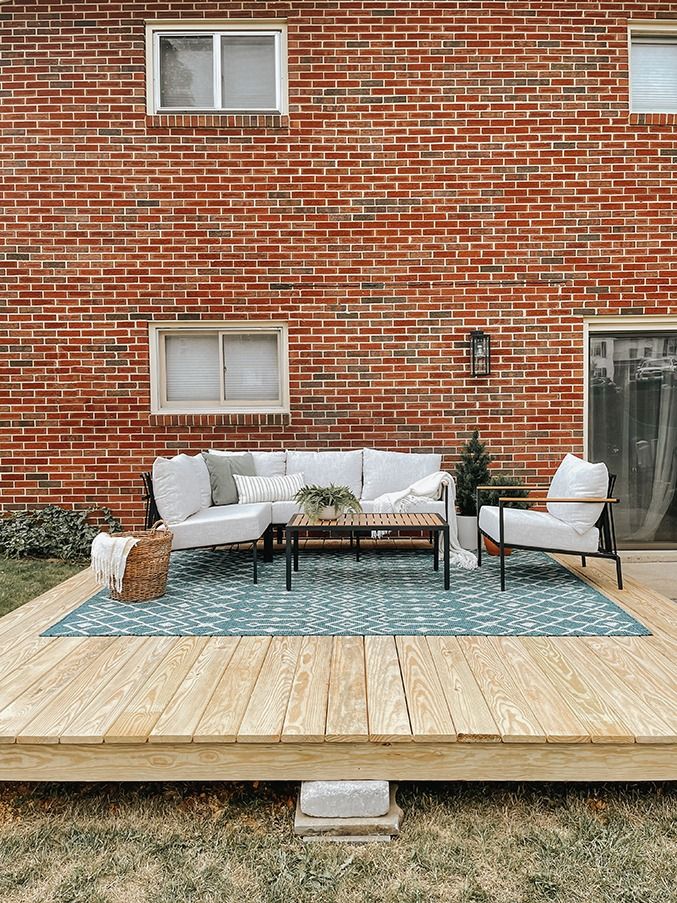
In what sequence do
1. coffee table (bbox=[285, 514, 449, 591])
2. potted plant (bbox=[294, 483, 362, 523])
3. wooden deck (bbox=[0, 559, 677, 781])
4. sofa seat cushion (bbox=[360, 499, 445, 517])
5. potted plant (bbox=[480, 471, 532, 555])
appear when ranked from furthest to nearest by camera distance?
potted plant (bbox=[480, 471, 532, 555]), sofa seat cushion (bbox=[360, 499, 445, 517]), potted plant (bbox=[294, 483, 362, 523]), coffee table (bbox=[285, 514, 449, 591]), wooden deck (bbox=[0, 559, 677, 781])

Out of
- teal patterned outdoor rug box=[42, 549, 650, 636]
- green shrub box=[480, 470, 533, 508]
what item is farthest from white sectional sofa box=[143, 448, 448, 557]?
green shrub box=[480, 470, 533, 508]

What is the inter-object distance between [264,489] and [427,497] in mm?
1302

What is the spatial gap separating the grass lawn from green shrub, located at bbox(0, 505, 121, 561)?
3.47 metres

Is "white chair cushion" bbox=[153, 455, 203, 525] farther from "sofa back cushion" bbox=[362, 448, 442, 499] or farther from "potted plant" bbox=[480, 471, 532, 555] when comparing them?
"potted plant" bbox=[480, 471, 532, 555]

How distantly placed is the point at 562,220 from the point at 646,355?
143 cm

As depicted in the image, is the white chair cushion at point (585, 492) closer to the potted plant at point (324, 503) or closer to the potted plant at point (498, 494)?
the potted plant at point (498, 494)

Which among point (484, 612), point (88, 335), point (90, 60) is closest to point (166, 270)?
point (88, 335)

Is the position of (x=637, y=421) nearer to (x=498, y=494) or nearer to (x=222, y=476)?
(x=498, y=494)

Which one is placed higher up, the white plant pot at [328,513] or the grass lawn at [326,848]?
the white plant pot at [328,513]

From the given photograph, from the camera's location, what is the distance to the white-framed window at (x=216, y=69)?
6004mm

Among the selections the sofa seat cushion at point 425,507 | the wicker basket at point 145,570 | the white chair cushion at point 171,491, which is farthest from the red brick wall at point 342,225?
the wicker basket at point 145,570

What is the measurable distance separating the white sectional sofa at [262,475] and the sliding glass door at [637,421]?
1.70 metres

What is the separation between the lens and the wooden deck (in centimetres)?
224

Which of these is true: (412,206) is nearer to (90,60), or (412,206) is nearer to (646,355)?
(646,355)
